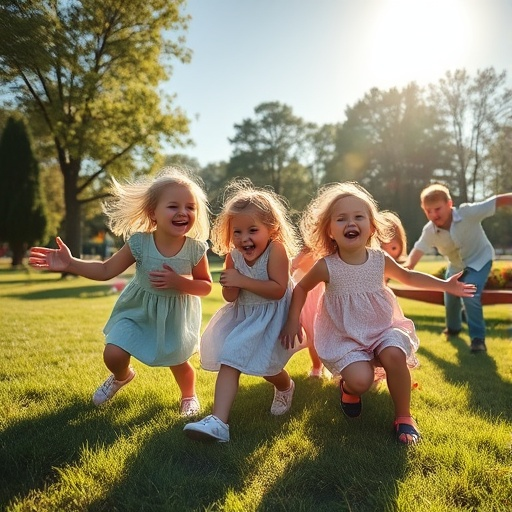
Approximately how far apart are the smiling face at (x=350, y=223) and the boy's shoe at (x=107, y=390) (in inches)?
75.9

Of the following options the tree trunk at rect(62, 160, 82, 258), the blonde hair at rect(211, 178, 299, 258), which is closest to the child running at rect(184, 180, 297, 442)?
the blonde hair at rect(211, 178, 299, 258)

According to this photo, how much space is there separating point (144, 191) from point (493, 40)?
5138 mm

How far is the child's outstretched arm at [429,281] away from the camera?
11.1 feet

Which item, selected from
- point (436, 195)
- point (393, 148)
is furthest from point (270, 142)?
point (436, 195)

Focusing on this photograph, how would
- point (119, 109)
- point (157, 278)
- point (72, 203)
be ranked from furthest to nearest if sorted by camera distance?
point (72, 203) → point (119, 109) → point (157, 278)

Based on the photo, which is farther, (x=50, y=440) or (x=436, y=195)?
(x=436, y=195)

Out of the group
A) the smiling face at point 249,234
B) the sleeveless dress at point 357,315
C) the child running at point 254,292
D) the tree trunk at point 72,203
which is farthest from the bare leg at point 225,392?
the tree trunk at point 72,203

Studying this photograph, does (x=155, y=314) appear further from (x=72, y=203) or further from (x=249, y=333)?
(x=72, y=203)

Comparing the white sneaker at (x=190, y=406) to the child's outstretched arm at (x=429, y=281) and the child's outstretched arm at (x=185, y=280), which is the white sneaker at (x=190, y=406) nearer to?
the child's outstretched arm at (x=185, y=280)

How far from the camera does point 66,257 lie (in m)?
3.32

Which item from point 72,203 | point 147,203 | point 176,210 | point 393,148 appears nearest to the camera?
point 176,210

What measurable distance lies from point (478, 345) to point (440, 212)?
177 cm

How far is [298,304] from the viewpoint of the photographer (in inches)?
131

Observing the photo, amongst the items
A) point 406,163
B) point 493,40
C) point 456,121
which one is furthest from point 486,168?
point 493,40
